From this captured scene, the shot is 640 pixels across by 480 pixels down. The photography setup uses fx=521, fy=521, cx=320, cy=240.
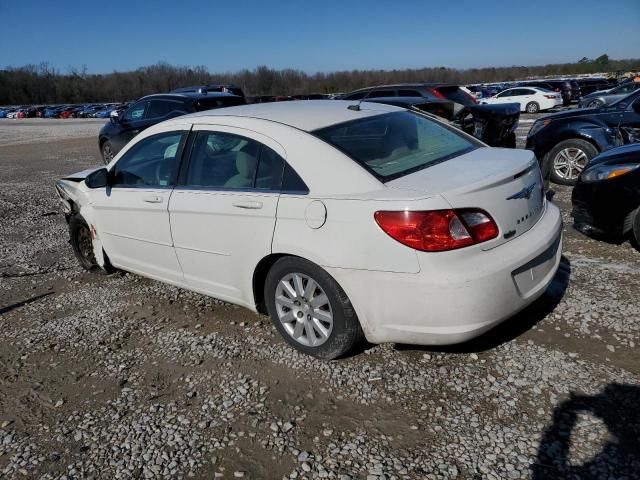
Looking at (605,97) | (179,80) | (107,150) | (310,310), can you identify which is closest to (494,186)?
(310,310)

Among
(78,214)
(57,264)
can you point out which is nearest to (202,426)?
(78,214)

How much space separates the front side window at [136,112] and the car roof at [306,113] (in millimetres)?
7878

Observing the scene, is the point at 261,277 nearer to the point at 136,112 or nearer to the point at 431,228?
the point at 431,228

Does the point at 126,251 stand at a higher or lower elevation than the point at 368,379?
higher

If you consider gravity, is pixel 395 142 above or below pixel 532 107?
above

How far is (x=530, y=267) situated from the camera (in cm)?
298

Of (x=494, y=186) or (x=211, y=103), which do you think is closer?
(x=494, y=186)

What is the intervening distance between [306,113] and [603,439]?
263 centimetres

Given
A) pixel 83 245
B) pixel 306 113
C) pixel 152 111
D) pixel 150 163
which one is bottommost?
pixel 83 245

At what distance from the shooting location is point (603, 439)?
7.99 ft

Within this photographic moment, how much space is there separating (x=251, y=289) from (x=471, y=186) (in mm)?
1563

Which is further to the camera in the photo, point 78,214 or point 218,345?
point 78,214

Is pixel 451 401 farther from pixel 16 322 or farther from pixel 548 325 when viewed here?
→ pixel 16 322

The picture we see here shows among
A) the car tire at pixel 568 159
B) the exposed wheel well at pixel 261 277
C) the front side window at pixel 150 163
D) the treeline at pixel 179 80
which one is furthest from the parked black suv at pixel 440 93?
the treeline at pixel 179 80
